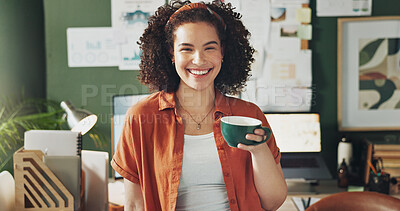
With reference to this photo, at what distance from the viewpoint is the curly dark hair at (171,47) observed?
118 centimetres

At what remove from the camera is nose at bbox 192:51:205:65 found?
1074mm

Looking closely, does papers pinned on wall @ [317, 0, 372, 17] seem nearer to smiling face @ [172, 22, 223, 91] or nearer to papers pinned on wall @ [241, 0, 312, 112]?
papers pinned on wall @ [241, 0, 312, 112]

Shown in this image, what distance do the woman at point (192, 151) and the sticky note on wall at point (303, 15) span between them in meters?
1.21

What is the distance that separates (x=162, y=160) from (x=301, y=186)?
Answer: 49.4 inches

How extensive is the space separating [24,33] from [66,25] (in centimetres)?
25

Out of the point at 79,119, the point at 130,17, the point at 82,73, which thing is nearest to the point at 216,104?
the point at 79,119

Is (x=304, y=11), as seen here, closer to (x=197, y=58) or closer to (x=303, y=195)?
(x=303, y=195)

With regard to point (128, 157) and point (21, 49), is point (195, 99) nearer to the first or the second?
point (128, 157)

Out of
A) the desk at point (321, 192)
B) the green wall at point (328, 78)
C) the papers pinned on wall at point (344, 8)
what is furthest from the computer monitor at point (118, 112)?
the papers pinned on wall at point (344, 8)

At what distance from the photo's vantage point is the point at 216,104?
3.93 feet

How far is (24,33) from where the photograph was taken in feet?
7.09

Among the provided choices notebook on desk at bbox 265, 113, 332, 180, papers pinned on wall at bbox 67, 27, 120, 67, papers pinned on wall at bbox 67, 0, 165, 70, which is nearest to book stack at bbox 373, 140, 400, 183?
notebook on desk at bbox 265, 113, 332, 180

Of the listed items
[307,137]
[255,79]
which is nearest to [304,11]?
[255,79]

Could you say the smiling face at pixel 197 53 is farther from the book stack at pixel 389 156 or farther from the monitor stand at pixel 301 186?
the book stack at pixel 389 156
